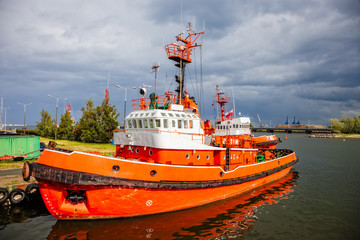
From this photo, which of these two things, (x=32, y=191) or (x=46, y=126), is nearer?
(x=32, y=191)

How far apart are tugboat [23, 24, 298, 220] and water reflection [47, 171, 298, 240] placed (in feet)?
1.17

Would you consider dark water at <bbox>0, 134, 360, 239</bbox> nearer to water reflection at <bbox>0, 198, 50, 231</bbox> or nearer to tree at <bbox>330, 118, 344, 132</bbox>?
water reflection at <bbox>0, 198, 50, 231</bbox>

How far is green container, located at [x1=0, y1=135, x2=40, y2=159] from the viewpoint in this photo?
20292 millimetres

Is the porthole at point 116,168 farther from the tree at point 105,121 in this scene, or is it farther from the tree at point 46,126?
the tree at point 46,126

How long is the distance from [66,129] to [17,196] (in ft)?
99.4

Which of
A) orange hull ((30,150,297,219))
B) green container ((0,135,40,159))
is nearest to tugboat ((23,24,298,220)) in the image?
orange hull ((30,150,297,219))

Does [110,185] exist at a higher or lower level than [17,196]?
higher

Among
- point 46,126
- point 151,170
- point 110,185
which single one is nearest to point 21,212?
point 110,185

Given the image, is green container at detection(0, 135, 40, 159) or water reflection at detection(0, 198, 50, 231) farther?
green container at detection(0, 135, 40, 159)

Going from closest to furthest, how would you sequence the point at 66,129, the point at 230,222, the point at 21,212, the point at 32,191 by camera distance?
the point at 230,222, the point at 21,212, the point at 32,191, the point at 66,129

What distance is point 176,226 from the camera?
9.74 metres

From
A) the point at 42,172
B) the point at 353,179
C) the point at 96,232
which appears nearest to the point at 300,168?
the point at 353,179

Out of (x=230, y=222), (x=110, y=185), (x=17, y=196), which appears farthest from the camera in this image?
(x=17, y=196)

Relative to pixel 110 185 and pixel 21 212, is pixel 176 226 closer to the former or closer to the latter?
pixel 110 185
